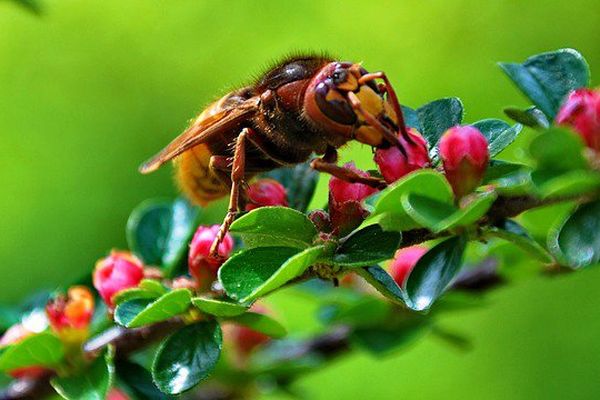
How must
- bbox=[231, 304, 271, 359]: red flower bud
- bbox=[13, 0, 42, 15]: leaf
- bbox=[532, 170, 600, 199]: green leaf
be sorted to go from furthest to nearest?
bbox=[231, 304, 271, 359]: red flower bud
bbox=[13, 0, 42, 15]: leaf
bbox=[532, 170, 600, 199]: green leaf

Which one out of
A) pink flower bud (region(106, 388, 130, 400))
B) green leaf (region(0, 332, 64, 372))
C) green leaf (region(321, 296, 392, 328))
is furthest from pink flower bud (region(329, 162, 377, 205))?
pink flower bud (region(106, 388, 130, 400))

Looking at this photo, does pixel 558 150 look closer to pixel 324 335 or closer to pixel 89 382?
pixel 89 382

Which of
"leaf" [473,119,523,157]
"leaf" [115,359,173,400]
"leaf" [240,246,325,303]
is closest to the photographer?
"leaf" [240,246,325,303]

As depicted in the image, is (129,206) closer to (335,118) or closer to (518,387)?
(518,387)

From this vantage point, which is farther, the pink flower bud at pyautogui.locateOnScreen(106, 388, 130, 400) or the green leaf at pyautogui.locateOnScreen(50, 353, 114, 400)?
the pink flower bud at pyautogui.locateOnScreen(106, 388, 130, 400)

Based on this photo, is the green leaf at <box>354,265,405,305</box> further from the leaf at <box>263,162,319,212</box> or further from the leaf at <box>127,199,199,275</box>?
the leaf at <box>127,199,199,275</box>

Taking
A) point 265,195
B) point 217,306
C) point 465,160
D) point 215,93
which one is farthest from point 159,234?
point 215,93
